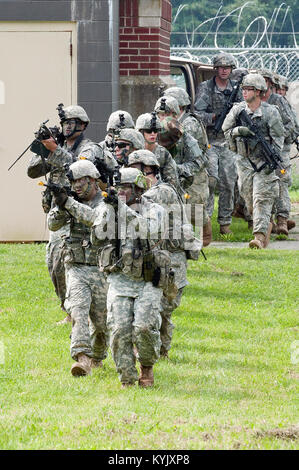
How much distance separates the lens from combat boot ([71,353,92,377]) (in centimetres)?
823

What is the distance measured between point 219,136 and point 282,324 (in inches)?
212

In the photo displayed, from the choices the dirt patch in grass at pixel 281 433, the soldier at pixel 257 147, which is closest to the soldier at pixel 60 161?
the dirt patch in grass at pixel 281 433

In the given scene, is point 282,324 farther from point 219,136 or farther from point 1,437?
point 219,136

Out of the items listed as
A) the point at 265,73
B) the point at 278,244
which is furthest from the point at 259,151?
the point at 265,73

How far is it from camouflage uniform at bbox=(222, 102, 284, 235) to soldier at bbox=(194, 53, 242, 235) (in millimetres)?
853

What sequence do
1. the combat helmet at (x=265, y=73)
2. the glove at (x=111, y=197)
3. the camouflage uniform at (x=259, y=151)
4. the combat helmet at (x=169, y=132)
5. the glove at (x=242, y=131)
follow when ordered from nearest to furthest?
the glove at (x=111, y=197)
the combat helmet at (x=169, y=132)
the glove at (x=242, y=131)
the camouflage uniform at (x=259, y=151)
the combat helmet at (x=265, y=73)

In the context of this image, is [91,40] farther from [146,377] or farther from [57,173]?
[146,377]

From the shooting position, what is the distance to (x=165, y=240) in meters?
8.73

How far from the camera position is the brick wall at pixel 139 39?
14688 millimetres

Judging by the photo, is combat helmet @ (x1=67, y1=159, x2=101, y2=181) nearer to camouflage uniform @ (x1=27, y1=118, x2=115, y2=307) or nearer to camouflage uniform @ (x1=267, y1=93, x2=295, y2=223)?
camouflage uniform @ (x1=27, y1=118, x2=115, y2=307)

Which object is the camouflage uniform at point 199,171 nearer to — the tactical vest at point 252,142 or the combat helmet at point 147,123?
the tactical vest at point 252,142

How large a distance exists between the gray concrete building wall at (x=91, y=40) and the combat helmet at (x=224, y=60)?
4.50 ft

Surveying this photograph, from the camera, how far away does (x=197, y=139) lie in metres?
12.2

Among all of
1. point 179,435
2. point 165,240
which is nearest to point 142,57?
point 165,240
